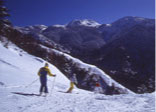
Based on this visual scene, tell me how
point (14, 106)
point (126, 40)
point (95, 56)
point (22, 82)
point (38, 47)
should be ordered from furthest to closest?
point (126, 40)
point (95, 56)
point (38, 47)
point (22, 82)
point (14, 106)

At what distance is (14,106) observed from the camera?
7.36 m

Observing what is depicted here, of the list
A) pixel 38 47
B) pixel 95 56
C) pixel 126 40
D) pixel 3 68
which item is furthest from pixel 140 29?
pixel 3 68

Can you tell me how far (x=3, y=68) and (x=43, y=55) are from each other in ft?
50.5

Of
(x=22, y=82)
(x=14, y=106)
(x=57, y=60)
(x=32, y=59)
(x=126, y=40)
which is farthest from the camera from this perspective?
(x=126, y=40)

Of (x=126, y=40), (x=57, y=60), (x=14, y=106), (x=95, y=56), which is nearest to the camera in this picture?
(x=14, y=106)

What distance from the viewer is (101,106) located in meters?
7.68

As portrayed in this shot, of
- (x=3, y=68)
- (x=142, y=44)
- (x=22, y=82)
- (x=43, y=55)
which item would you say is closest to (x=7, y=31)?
(x=43, y=55)

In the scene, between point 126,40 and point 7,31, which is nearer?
point 7,31

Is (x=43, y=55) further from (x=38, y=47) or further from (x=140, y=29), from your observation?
(x=140, y=29)

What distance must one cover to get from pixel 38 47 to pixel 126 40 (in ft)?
451

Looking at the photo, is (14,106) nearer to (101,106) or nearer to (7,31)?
(101,106)

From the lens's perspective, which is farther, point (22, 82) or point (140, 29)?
point (140, 29)

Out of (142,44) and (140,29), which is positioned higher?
(140,29)

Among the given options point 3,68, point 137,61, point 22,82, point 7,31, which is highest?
point 137,61
